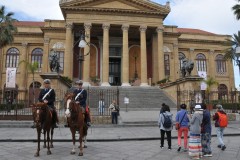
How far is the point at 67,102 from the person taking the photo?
767 centimetres

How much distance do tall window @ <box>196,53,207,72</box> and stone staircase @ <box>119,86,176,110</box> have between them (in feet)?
55.8

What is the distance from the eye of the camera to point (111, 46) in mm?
43000

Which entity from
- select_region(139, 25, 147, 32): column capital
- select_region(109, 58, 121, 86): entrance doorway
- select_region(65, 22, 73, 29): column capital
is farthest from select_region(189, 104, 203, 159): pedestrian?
select_region(109, 58, 121, 86): entrance doorway

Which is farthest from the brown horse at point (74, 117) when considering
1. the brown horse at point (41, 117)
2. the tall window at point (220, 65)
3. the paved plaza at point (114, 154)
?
the tall window at point (220, 65)

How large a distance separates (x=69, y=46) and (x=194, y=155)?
31.8 meters

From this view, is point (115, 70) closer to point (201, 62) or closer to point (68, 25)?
point (68, 25)

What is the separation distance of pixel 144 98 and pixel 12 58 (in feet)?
82.1

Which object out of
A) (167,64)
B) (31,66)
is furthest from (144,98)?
(31,66)

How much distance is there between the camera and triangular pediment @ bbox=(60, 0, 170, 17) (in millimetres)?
37469

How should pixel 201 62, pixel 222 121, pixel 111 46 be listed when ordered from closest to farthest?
pixel 222 121 < pixel 111 46 < pixel 201 62

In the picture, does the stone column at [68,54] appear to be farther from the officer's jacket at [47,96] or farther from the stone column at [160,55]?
the officer's jacket at [47,96]

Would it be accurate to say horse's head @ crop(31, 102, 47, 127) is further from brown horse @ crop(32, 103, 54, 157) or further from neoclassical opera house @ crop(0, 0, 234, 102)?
neoclassical opera house @ crop(0, 0, 234, 102)

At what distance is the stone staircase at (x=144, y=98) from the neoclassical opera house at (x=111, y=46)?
4490 mm

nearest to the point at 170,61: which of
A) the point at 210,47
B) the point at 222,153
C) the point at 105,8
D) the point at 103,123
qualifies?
the point at 210,47
